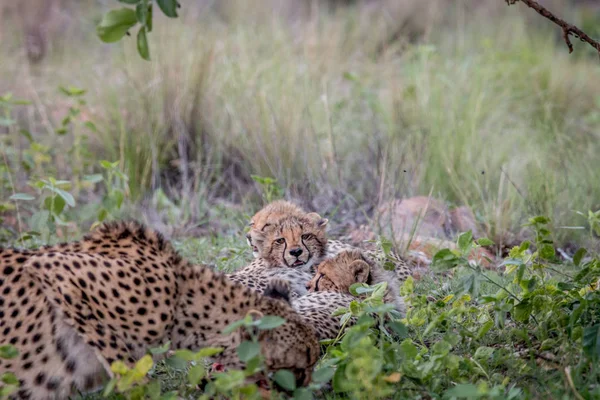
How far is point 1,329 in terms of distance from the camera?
3195 mm

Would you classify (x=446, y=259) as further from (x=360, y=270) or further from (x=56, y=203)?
(x=56, y=203)

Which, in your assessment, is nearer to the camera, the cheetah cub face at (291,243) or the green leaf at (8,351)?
the green leaf at (8,351)

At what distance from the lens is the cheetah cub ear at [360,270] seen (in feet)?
14.3

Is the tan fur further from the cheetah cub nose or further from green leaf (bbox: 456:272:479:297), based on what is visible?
the cheetah cub nose

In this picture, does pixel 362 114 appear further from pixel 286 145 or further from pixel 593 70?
pixel 593 70

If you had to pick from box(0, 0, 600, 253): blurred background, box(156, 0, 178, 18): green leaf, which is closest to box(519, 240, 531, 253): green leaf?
box(156, 0, 178, 18): green leaf

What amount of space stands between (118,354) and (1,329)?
0.44 meters

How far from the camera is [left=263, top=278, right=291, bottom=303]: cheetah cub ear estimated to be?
3.46 m


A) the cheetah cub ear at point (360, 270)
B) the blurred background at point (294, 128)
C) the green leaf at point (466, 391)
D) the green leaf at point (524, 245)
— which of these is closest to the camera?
the green leaf at point (466, 391)

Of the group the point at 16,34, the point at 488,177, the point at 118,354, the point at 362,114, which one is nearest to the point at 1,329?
the point at 118,354

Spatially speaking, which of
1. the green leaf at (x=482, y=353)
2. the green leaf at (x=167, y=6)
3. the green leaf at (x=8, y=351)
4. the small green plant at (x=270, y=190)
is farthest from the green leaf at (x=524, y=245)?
the small green plant at (x=270, y=190)

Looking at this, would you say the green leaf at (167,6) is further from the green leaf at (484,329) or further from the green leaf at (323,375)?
the green leaf at (484,329)

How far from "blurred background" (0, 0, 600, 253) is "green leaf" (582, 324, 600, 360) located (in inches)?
87.9

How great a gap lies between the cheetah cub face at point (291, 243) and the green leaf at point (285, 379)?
2.15 meters
